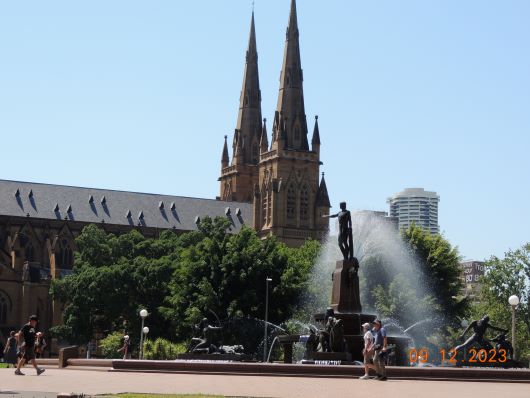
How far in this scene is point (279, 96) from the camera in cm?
14162

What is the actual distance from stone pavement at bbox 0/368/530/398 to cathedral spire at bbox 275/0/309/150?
361 feet

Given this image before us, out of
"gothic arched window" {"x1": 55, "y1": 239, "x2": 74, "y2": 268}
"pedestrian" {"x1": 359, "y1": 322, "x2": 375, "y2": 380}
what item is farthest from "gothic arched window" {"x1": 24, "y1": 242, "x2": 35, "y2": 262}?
"pedestrian" {"x1": 359, "y1": 322, "x2": 375, "y2": 380}

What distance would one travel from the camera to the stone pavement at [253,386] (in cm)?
2505

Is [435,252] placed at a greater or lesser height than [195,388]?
greater

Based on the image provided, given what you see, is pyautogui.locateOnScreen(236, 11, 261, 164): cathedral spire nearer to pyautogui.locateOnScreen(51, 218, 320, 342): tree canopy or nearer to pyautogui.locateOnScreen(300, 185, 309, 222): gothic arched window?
pyautogui.locateOnScreen(300, 185, 309, 222): gothic arched window

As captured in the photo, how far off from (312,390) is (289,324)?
157 feet

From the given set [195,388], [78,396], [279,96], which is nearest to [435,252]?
[195,388]

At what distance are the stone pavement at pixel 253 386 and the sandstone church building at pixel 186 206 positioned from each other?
99102 mm

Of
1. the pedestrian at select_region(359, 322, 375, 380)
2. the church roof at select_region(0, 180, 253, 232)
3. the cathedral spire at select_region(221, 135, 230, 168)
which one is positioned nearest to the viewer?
the pedestrian at select_region(359, 322, 375, 380)

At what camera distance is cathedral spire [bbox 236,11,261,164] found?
153 meters

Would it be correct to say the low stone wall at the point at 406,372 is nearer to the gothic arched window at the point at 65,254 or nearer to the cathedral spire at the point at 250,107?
the gothic arched window at the point at 65,254

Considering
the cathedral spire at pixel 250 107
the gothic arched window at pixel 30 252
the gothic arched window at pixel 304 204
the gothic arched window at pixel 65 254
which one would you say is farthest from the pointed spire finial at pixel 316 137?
the gothic arched window at pixel 30 252

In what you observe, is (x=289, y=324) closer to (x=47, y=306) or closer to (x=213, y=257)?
(x=213, y=257)

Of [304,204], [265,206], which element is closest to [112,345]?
[265,206]
